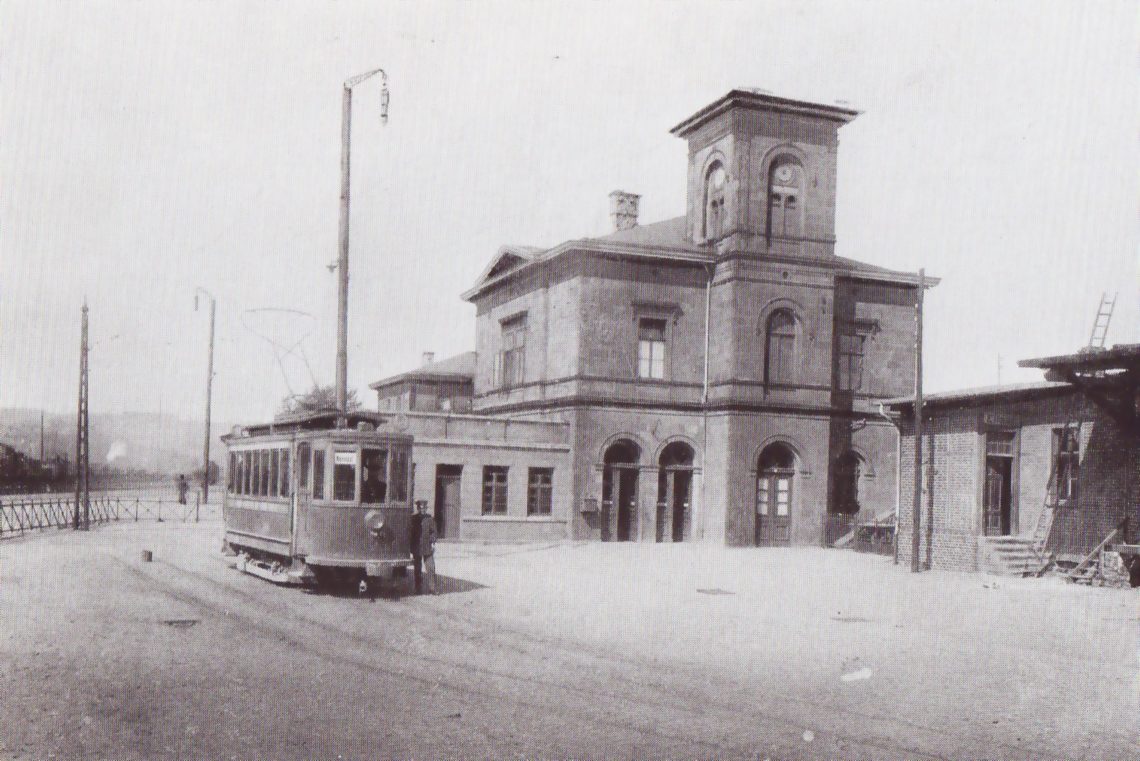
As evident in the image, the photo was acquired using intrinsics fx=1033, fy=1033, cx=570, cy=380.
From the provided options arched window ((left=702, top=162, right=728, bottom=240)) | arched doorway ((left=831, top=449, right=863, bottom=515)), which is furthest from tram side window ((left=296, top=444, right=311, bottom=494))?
arched doorway ((left=831, top=449, right=863, bottom=515))

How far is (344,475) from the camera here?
16531mm

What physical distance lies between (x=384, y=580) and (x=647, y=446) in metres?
13.5

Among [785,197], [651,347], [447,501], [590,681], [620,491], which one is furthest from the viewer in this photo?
[651,347]

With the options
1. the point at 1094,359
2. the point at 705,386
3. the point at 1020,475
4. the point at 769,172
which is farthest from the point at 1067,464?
the point at 769,172

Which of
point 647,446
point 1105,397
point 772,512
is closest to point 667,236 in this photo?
point 647,446

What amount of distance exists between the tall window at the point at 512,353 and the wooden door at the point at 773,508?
9022 millimetres

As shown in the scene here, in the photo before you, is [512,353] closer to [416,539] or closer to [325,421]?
[325,421]

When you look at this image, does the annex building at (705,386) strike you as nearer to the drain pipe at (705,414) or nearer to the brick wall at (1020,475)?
the drain pipe at (705,414)

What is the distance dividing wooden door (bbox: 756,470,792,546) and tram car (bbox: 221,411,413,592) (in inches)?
624

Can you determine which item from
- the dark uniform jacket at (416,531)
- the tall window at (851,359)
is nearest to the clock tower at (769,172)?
the tall window at (851,359)

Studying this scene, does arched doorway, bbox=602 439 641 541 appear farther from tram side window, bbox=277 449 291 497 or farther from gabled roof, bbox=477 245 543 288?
tram side window, bbox=277 449 291 497

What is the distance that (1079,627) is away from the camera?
596 inches

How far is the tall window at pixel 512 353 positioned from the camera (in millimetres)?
35281

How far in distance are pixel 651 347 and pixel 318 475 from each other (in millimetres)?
16765
